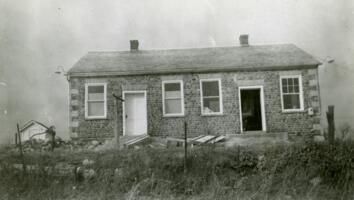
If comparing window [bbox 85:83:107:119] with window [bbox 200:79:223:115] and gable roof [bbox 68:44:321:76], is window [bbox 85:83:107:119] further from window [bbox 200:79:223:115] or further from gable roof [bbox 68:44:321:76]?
window [bbox 200:79:223:115]

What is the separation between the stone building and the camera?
1565 centimetres

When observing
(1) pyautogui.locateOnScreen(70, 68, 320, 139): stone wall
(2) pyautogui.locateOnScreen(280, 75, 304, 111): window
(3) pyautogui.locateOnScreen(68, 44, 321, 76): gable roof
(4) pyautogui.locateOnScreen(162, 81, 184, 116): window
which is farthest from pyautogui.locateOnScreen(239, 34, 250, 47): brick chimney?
(4) pyautogui.locateOnScreen(162, 81, 184, 116): window

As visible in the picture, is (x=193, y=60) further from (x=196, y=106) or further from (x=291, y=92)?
(x=291, y=92)

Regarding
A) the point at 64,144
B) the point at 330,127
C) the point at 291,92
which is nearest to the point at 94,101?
the point at 64,144

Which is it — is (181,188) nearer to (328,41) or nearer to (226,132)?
(226,132)

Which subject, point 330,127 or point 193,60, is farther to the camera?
point 193,60

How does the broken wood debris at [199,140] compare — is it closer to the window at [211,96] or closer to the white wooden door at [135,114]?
the window at [211,96]

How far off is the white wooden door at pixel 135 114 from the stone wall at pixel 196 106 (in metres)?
0.33

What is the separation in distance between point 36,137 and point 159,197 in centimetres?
1122

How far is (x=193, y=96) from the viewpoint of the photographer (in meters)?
16.0

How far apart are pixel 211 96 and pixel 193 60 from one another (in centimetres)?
229

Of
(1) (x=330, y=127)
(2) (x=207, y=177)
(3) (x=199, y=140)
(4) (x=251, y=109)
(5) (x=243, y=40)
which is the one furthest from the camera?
(5) (x=243, y=40)

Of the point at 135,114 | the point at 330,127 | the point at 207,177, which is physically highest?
the point at 135,114

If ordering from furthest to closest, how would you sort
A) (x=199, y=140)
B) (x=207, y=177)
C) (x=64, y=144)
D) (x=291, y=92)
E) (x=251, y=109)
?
1. (x=251, y=109)
2. (x=291, y=92)
3. (x=64, y=144)
4. (x=199, y=140)
5. (x=207, y=177)
